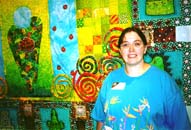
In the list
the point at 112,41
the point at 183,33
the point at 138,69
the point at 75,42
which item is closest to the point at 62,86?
the point at 75,42

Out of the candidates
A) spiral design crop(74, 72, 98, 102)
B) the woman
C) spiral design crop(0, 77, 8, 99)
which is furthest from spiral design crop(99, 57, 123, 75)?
spiral design crop(0, 77, 8, 99)

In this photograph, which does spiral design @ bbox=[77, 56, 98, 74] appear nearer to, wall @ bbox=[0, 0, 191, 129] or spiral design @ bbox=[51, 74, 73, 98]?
wall @ bbox=[0, 0, 191, 129]

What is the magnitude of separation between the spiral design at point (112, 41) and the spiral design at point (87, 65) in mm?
171

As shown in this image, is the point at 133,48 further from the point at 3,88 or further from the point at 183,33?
the point at 3,88

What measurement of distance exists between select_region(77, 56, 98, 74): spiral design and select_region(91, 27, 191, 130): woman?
1.77 ft

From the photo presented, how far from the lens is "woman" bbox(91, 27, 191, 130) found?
153 cm

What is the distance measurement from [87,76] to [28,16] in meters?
0.81

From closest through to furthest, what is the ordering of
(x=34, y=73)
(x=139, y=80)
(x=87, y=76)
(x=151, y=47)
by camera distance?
(x=139, y=80)
(x=151, y=47)
(x=87, y=76)
(x=34, y=73)

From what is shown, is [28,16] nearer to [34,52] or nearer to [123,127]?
[34,52]

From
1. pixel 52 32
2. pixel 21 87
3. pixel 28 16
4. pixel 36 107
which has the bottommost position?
pixel 36 107

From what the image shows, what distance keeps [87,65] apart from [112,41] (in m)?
0.32

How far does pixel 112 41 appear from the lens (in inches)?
84.0

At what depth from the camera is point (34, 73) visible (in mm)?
2391

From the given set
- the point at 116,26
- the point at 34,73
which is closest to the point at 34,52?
the point at 34,73
